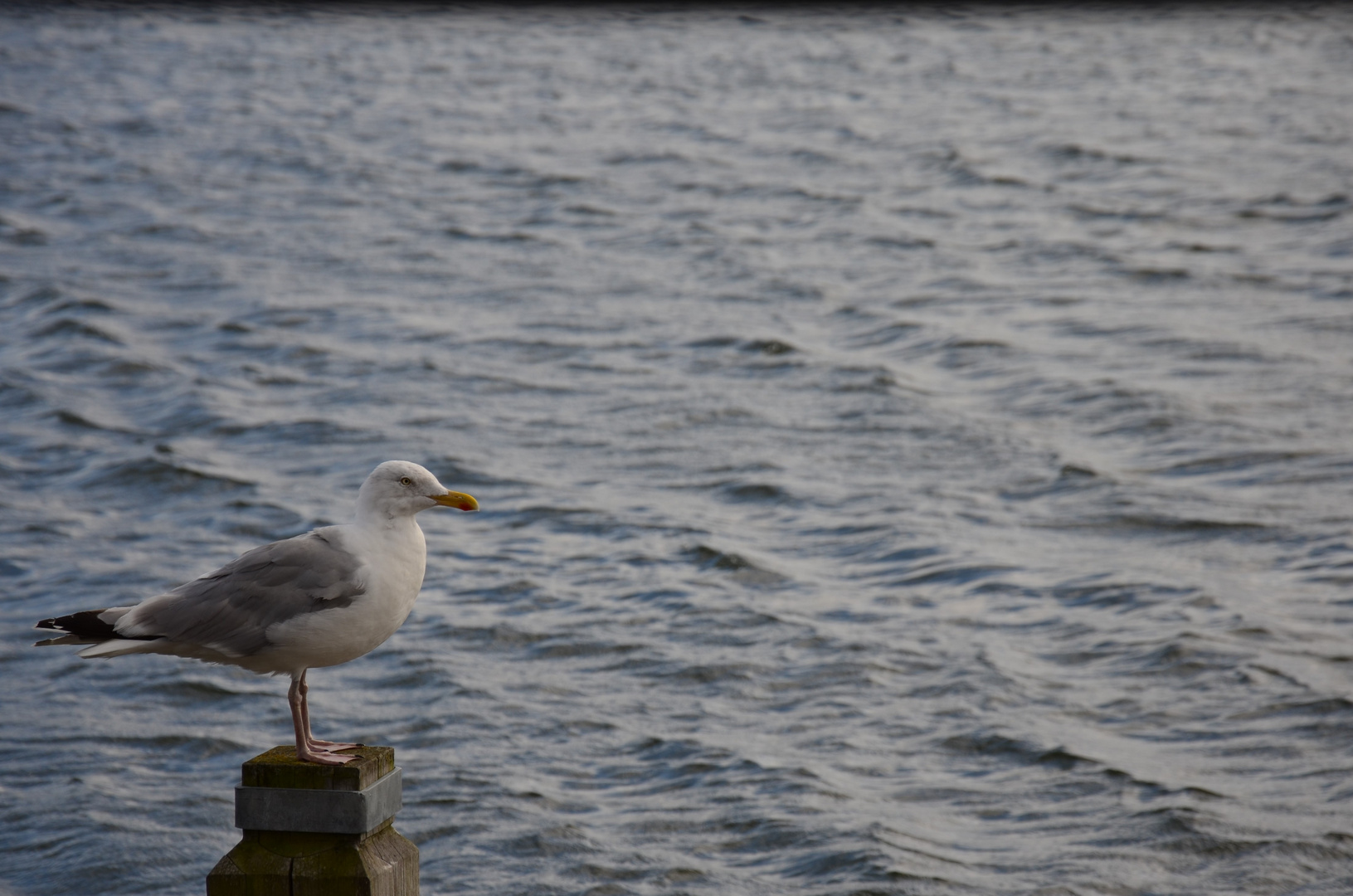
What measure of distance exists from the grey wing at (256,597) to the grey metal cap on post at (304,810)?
52cm

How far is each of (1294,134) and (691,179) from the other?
6.95m

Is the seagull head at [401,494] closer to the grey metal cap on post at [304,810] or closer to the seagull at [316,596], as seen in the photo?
the seagull at [316,596]

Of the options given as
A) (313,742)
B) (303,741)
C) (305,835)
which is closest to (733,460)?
(313,742)

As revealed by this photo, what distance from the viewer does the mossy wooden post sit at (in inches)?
128

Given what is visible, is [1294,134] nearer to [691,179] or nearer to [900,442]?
[691,179]

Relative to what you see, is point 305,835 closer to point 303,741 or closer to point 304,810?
point 304,810

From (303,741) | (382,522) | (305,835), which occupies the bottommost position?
(305,835)

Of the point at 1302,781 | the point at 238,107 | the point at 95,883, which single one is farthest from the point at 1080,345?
the point at 238,107

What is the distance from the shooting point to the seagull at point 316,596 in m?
3.66

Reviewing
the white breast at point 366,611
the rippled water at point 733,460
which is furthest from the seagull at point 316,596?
the rippled water at point 733,460

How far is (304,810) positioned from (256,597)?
66 cm

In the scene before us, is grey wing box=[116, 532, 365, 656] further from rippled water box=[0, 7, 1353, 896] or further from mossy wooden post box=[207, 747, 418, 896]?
rippled water box=[0, 7, 1353, 896]

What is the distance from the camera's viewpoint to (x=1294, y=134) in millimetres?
17578

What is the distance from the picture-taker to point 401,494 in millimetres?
3756
